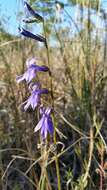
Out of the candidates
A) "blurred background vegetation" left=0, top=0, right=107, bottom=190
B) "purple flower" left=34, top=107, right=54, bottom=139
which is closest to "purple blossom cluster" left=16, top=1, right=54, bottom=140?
"purple flower" left=34, top=107, right=54, bottom=139

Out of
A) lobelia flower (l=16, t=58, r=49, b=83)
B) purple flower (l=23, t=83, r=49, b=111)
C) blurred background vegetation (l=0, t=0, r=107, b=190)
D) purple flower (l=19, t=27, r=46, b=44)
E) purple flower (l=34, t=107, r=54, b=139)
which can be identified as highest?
purple flower (l=19, t=27, r=46, b=44)

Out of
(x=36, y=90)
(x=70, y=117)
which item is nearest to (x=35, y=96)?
(x=36, y=90)

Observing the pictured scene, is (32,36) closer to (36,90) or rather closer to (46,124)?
(36,90)

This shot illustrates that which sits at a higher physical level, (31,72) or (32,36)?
(32,36)

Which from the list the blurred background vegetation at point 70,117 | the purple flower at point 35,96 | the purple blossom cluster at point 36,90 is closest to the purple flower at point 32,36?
the purple blossom cluster at point 36,90

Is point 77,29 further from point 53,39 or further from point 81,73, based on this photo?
point 53,39

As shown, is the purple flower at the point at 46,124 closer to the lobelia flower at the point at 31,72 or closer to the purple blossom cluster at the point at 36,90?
the purple blossom cluster at the point at 36,90

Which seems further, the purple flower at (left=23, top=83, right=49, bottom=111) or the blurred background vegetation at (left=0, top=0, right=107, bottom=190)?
the blurred background vegetation at (left=0, top=0, right=107, bottom=190)

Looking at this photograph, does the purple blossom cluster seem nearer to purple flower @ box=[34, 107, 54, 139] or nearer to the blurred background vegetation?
purple flower @ box=[34, 107, 54, 139]

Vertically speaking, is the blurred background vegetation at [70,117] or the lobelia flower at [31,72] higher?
the lobelia flower at [31,72]
